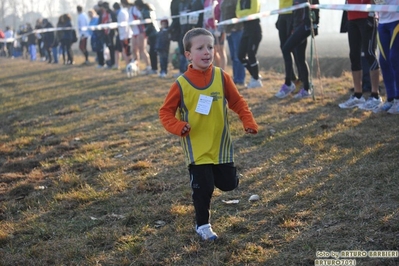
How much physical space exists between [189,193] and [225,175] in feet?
3.30

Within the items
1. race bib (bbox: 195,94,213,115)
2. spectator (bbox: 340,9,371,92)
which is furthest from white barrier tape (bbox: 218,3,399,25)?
race bib (bbox: 195,94,213,115)

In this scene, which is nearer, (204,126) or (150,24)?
(204,126)

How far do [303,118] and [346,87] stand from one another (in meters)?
2.63

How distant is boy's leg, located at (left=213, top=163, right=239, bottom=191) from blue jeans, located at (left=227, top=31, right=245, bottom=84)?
7.03 meters

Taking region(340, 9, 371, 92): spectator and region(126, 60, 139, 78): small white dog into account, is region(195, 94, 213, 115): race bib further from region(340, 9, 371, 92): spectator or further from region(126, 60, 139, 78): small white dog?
region(126, 60, 139, 78): small white dog

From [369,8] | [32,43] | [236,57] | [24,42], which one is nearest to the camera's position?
[369,8]

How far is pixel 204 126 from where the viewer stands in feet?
11.8

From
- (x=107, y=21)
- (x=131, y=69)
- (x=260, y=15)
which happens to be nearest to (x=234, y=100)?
(x=260, y=15)

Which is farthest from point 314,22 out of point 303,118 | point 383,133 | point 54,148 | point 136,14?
point 136,14

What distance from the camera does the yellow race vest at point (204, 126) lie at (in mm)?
3564

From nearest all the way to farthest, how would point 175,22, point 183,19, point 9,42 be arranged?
point 183,19, point 175,22, point 9,42

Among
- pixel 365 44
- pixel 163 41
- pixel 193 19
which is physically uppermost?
pixel 193 19

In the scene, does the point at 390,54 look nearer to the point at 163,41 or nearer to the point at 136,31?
the point at 163,41

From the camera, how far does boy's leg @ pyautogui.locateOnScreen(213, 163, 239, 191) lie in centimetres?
366
